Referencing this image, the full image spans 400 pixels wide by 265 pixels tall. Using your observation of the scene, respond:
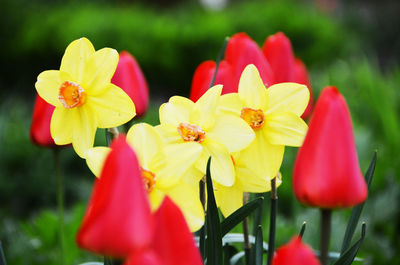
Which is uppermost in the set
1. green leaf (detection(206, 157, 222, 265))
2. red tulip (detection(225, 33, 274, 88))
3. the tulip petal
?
red tulip (detection(225, 33, 274, 88))

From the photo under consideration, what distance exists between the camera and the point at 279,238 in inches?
54.6

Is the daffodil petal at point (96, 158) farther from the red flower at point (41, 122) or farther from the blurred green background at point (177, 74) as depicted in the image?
the blurred green background at point (177, 74)

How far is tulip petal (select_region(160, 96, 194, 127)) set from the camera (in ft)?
2.13

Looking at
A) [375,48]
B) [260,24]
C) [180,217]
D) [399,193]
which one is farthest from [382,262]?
[375,48]

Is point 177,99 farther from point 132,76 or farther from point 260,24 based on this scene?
point 260,24

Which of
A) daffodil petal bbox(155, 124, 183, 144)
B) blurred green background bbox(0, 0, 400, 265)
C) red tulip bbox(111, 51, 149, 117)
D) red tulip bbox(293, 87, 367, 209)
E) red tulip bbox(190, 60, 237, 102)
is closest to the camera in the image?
red tulip bbox(293, 87, 367, 209)

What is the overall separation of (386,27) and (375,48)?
634 millimetres

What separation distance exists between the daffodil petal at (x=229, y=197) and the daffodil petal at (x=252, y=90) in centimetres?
10

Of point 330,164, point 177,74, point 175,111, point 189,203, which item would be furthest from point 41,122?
A: point 177,74

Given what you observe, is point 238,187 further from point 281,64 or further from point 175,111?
point 281,64

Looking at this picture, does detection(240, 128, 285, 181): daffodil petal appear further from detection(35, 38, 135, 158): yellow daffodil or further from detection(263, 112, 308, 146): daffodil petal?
A: detection(35, 38, 135, 158): yellow daffodil

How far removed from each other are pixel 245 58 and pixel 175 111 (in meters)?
0.18

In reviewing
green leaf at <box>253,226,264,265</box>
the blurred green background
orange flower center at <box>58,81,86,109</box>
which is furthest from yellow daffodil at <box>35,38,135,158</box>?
the blurred green background

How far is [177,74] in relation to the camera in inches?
204
